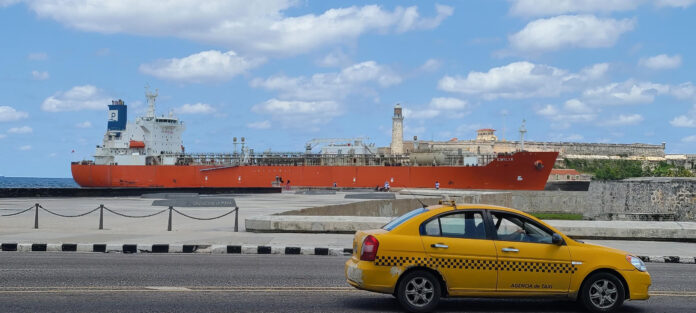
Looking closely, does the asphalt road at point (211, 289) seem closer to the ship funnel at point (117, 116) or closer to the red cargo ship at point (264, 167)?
the red cargo ship at point (264, 167)

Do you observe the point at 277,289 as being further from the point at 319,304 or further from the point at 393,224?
the point at 393,224

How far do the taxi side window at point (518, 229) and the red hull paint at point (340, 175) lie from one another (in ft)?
168

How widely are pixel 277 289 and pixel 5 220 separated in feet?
48.5

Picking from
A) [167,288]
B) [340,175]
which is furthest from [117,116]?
[167,288]

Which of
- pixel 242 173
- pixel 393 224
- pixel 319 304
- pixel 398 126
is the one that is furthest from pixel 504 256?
pixel 398 126

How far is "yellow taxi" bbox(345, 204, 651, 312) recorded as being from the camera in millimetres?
7504

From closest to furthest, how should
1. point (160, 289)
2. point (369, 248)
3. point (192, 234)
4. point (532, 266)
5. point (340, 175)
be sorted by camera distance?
point (369, 248) → point (532, 266) → point (160, 289) → point (192, 234) → point (340, 175)

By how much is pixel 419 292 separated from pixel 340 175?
56124mm

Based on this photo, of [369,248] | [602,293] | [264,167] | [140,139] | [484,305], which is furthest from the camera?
[140,139]

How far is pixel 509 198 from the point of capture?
40.4 m

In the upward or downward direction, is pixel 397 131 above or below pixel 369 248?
above

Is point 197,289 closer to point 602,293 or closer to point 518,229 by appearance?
point 518,229

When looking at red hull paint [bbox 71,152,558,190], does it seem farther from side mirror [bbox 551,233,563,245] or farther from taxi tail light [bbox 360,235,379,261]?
taxi tail light [bbox 360,235,379,261]

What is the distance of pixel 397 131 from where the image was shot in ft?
319
